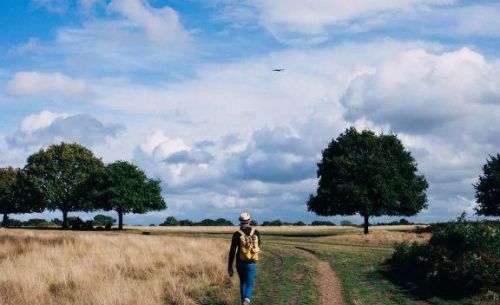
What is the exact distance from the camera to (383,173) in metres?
62.8

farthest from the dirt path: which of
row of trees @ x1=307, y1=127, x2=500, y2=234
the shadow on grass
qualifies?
row of trees @ x1=307, y1=127, x2=500, y2=234

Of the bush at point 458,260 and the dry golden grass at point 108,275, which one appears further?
the bush at point 458,260

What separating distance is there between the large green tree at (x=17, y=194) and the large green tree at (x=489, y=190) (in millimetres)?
63412

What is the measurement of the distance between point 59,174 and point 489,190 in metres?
61.9

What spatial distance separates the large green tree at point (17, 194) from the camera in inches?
3398

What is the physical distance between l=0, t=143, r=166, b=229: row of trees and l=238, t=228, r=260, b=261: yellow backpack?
66.0 m

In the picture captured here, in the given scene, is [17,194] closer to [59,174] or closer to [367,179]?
[59,174]

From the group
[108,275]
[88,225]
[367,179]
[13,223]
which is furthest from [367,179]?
[13,223]

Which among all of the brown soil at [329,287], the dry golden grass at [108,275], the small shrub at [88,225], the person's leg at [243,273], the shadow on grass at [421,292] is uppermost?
the small shrub at [88,225]

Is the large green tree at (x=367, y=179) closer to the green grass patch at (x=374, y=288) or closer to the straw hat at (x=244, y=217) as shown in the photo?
the green grass patch at (x=374, y=288)

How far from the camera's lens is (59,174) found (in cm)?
8619

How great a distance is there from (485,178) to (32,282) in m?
67.3

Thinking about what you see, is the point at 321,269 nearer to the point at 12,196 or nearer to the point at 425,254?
the point at 425,254

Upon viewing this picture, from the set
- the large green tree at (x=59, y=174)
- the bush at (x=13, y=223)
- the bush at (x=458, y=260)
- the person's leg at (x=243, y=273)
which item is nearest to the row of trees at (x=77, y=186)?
the large green tree at (x=59, y=174)
